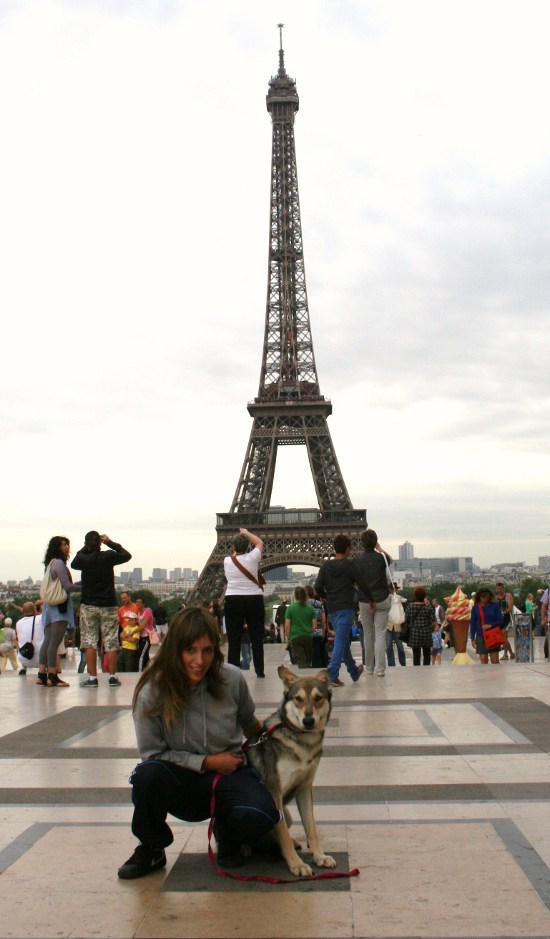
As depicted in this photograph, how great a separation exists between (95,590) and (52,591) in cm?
50

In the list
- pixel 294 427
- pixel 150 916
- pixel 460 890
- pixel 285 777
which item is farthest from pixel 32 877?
pixel 294 427

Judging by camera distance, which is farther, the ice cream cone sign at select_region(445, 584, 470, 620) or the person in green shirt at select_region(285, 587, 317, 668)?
the ice cream cone sign at select_region(445, 584, 470, 620)

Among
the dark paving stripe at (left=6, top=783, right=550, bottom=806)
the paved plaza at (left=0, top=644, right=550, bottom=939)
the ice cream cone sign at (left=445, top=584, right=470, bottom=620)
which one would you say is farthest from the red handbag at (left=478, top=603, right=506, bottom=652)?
the dark paving stripe at (left=6, top=783, right=550, bottom=806)

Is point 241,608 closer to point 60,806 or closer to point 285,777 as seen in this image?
point 60,806

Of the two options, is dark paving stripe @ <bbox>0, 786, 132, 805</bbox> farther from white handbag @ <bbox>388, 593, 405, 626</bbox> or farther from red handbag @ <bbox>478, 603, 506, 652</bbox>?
red handbag @ <bbox>478, 603, 506, 652</bbox>

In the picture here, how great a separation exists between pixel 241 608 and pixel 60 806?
6.80 m

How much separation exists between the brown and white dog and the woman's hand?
0.15m

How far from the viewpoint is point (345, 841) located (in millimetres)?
5207

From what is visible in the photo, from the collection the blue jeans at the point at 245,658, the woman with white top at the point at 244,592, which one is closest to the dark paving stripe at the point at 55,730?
the woman with white top at the point at 244,592

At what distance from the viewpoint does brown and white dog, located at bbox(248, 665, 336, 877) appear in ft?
15.6

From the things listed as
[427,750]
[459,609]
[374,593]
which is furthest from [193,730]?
[459,609]

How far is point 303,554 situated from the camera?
62.8 metres

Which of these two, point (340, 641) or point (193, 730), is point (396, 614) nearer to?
point (340, 641)

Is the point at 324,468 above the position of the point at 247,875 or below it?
above
